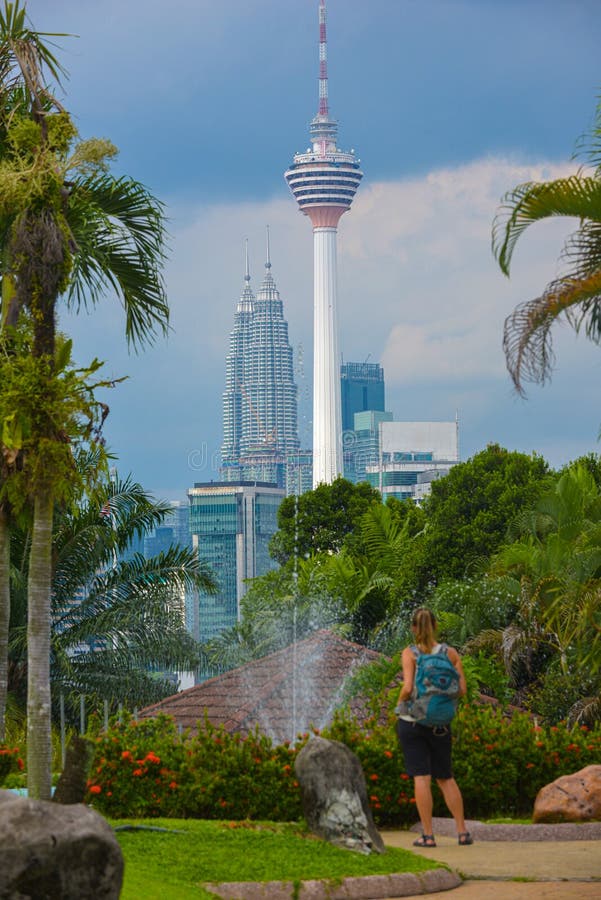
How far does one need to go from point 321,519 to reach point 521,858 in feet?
166

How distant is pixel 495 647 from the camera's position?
89.9 ft

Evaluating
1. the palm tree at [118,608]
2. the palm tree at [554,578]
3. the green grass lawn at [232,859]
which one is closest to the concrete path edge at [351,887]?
the green grass lawn at [232,859]

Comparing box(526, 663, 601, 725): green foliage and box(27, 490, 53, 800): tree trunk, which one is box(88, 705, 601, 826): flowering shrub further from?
box(526, 663, 601, 725): green foliage

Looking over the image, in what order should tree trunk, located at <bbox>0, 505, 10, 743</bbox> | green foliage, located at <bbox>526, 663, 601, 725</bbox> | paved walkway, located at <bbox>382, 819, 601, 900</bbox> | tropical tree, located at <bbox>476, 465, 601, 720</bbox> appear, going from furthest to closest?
1. tropical tree, located at <bbox>476, 465, 601, 720</bbox>
2. green foliage, located at <bbox>526, 663, 601, 725</bbox>
3. tree trunk, located at <bbox>0, 505, 10, 743</bbox>
4. paved walkway, located at <bbox>382, 819, 601, 900</bbox>

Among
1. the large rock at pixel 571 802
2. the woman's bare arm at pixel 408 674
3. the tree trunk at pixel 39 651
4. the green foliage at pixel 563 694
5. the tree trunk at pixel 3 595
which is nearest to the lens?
the woman's bare arm at pixel 408 674

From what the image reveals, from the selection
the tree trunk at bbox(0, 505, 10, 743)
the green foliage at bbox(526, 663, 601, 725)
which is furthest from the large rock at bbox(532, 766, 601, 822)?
the green foliage at bbox(526, 663, 601, 725)

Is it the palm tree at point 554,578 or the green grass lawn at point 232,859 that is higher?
the palm tree at point 554,578

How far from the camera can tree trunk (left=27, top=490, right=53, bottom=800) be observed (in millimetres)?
11242

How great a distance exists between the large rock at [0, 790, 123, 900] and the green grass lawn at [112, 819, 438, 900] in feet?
4.64

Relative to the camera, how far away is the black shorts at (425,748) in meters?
10.4

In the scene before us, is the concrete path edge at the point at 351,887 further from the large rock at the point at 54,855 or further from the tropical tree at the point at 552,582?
the tropical tree at the point at 552,582

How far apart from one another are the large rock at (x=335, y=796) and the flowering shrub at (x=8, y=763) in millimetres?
4606

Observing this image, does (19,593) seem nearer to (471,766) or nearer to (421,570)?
(471,766)

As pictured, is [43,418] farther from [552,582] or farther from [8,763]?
[552,582]
